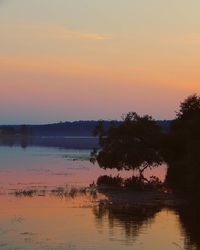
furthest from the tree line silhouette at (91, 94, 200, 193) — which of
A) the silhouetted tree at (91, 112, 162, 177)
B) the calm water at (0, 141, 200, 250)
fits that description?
the calm water at (0, 141, 200, 250)

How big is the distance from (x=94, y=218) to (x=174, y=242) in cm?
801

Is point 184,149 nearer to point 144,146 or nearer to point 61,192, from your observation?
point 144,146

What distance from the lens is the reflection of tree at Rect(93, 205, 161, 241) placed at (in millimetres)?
34353

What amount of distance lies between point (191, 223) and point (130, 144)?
2579 centimetres

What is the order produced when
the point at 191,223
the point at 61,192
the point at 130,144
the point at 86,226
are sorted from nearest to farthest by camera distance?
the point at 86,226, the point at 191,223, the point at 61,192, the point at 130,144

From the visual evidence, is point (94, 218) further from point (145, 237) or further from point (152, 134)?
point (152, 134)

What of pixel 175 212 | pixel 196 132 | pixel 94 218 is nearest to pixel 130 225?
pixel 94 218

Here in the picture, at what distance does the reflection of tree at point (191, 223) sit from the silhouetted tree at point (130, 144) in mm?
17122

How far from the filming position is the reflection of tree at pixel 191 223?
30344mm

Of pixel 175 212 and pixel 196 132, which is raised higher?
pixel 196 132

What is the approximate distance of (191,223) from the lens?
1438 inches

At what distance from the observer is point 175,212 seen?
4100cm

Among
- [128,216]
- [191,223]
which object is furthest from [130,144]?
[191,223]

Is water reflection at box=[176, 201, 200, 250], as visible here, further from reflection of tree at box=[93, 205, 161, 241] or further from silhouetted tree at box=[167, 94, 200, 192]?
silhouetted tree at box=[167, 94, 200, 192]
